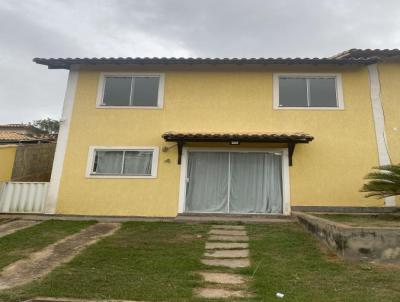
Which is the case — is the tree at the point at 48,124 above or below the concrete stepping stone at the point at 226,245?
above

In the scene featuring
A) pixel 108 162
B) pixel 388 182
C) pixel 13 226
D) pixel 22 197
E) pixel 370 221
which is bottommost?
pixel 13 226

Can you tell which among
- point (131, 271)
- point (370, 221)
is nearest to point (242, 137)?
point (370, 221)

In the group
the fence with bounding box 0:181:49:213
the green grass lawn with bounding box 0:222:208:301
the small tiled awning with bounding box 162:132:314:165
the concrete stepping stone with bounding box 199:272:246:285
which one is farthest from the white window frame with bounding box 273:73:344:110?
the fence with bounding box 0:181:49:213

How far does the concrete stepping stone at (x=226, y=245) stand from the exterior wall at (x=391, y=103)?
6191 mm

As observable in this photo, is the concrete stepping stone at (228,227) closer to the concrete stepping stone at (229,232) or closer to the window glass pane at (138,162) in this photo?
the concrete stepping stone at (229,232)

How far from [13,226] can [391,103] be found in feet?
41.2

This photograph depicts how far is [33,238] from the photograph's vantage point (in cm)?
746

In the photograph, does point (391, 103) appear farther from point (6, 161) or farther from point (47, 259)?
point (6, 161)

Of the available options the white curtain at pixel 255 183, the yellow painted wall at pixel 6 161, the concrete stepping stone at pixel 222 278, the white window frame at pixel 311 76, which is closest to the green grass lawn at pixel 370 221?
the white curtain at pixel 255 183

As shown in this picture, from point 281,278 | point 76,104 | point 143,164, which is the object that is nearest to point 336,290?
point 281,278

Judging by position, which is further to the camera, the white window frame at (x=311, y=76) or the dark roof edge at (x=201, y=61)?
the white window frame at (x=311, y=76)

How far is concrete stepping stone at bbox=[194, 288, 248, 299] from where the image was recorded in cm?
420

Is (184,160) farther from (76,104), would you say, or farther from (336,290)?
(336,290)

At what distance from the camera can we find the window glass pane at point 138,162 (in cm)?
1066
